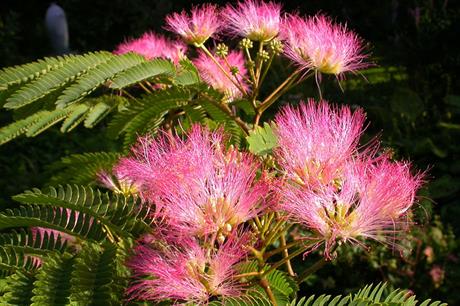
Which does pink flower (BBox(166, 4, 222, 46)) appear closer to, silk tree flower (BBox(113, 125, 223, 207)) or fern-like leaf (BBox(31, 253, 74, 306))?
silk tree flower (BBox(113, 125, 223, 207))

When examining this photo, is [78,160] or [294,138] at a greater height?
[78,160]

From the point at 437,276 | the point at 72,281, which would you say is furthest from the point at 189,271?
the point at 437,276

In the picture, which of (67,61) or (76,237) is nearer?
(76,237)

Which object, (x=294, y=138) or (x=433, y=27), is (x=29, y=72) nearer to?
(x=294, y=138)

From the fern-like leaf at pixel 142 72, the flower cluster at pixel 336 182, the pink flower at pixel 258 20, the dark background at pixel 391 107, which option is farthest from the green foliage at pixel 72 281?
the dark background at pixel 391 107

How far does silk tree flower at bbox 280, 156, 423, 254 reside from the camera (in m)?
1.02

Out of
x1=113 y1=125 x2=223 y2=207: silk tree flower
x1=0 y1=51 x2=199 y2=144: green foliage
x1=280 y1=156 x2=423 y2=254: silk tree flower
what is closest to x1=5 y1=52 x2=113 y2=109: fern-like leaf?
x1=0 y1=51 x2=199 y2=144: green foliage

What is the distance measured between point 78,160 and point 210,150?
35.9 inches

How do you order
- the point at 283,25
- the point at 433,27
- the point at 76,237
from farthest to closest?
the point at 433,27 → the point at 283,25 → the point at 76,237

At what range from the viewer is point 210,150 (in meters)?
1.06

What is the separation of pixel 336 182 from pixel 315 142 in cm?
7

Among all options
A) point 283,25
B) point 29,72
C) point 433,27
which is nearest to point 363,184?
point 283,25

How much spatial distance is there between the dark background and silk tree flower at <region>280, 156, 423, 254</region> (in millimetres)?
931

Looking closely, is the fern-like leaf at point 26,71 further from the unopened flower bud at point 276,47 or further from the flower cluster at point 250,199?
the unopened flower bud at point 276,47
